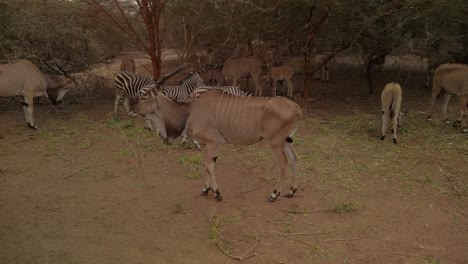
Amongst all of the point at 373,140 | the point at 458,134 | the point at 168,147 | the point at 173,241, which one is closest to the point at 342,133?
the point at 373,140

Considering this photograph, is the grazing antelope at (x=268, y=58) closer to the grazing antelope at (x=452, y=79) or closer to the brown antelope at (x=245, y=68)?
the brown antelope at (x=245, y=68)

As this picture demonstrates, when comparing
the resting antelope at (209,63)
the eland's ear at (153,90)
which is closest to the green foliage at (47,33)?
the resting antelope at (209,63)

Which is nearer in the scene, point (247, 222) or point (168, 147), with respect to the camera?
point (247, 222)

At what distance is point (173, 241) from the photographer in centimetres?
425

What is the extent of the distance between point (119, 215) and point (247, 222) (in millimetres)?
1452

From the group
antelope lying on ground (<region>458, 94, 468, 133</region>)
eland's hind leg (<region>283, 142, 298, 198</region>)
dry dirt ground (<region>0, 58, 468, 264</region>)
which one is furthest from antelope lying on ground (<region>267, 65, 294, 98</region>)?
eland's hind leg (<region>283, 142, 298, 198</region>)

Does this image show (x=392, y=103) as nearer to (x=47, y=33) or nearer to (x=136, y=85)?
(x=136, y=85)

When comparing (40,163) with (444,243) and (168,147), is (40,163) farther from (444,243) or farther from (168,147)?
(444,243)

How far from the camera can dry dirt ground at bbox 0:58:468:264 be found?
412 cm

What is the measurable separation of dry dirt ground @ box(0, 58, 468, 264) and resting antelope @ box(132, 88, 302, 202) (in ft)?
1.76

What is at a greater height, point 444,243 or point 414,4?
point 414,4

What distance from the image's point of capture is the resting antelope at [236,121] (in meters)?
5.04

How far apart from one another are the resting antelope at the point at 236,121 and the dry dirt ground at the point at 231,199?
0.54 m

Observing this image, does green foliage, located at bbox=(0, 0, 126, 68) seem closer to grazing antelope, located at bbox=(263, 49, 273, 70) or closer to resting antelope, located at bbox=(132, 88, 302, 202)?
grazing antelope, located at bbox=(263, 49, 273, 70)
